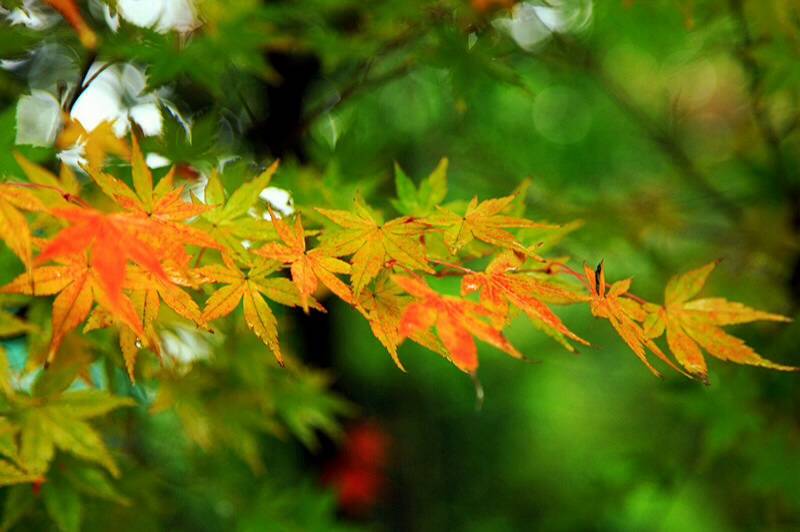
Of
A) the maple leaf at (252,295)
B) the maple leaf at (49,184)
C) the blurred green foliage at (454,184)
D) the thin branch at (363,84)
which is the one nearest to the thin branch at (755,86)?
the blurred green foliage at (454,184)

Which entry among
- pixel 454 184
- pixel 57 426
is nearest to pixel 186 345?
pixel 57 426

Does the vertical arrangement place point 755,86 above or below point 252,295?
below

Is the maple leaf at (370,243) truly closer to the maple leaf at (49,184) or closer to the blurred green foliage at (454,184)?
the blurred green foliage at (454,184)

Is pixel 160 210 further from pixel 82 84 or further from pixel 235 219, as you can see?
pixel 82 84

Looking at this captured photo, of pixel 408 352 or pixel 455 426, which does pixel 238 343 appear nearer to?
pixel 408 352

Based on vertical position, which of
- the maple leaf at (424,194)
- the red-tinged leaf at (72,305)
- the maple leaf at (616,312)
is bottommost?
the maple leaf at (616,312)

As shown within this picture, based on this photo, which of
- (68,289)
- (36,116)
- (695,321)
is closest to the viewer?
(68,289)

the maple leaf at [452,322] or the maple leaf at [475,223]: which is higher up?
the maple leaf at [475,223]

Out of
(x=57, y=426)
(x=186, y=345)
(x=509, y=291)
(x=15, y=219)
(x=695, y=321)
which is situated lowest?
(x=186, y=345)
